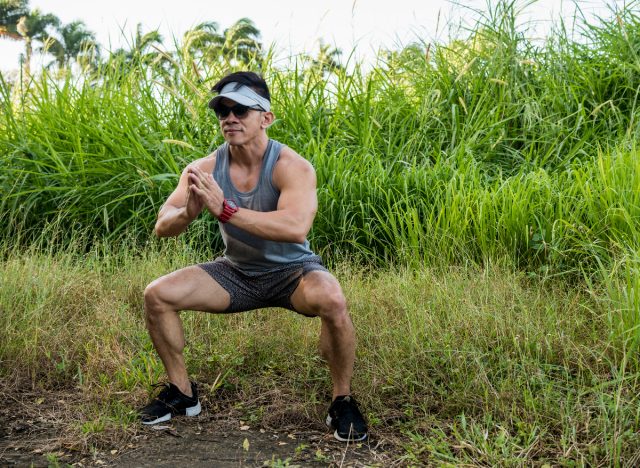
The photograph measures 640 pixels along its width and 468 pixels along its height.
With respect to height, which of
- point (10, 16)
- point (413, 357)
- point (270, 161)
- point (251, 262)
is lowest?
point (413, 357)

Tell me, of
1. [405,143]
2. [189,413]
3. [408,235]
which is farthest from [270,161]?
[405,143]

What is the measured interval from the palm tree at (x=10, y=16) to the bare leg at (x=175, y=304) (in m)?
31.3

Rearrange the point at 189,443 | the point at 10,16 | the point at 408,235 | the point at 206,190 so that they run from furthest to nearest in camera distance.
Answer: the point at 10,16, the point at 408,235, the point at 189,443, the point at 206,190

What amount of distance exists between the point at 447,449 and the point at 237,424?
1138 mm

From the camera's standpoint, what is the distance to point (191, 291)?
3.73 m

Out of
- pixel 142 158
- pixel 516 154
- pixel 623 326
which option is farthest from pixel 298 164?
pixel 516 154

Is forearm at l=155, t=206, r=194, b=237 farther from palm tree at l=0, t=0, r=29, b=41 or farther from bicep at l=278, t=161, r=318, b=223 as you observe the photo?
palm tree at l=0, t=0, r=29, b=41

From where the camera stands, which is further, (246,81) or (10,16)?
(10,16)

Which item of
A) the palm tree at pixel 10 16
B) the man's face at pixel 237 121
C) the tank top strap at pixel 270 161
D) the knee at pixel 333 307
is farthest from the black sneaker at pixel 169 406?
the palm tree at pixel 10 16

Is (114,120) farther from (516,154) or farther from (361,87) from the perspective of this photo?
(516,154)

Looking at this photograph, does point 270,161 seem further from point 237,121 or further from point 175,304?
point 175,304

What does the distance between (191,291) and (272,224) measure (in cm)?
58

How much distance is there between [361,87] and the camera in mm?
7531

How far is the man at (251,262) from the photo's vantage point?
11.6 feet
